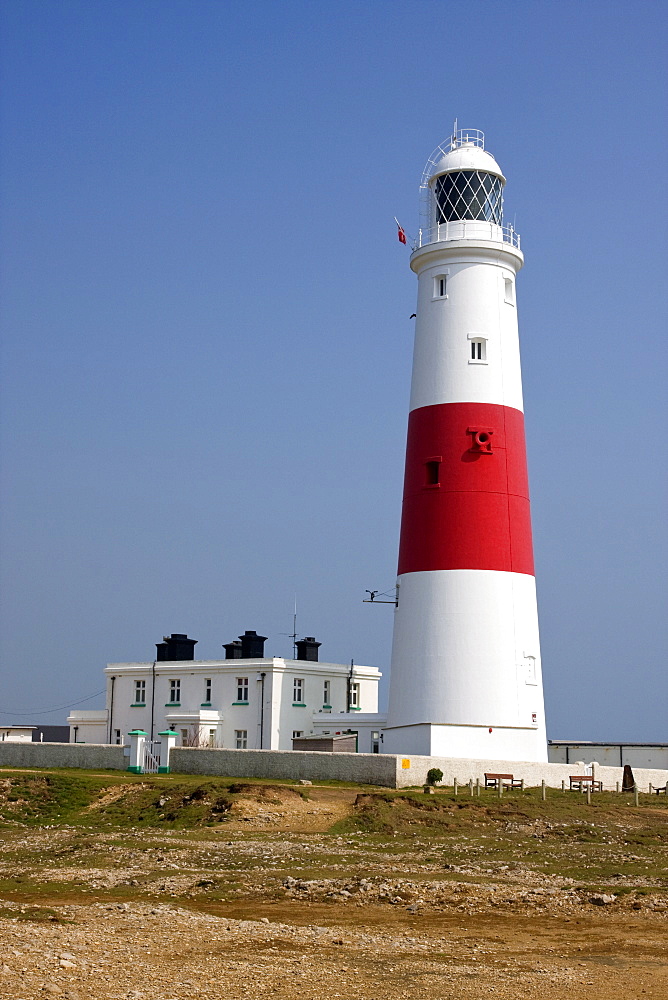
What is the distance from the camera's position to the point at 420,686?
36.8m

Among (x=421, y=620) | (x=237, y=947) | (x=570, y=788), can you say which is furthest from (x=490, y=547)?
(x=237, y=947)

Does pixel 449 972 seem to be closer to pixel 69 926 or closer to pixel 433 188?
pixel 69 926

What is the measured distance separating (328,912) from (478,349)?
22.0m

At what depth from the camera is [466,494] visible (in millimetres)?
36750

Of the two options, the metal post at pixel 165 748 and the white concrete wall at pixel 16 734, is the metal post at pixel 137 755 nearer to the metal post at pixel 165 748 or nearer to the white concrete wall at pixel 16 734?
the metal post at pixel 165 748

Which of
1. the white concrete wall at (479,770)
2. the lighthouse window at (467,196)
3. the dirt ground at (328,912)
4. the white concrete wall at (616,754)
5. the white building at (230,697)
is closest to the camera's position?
the dirt ground at (328,912)

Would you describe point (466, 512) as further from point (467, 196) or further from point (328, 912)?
point (328, 912)

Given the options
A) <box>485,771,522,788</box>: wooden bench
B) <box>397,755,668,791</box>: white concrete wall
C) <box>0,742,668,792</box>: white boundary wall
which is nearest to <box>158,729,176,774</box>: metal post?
<box>0,742,668,792</box>: white boundary wall

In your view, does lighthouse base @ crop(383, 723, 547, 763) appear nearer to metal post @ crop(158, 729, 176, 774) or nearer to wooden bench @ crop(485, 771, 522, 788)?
wooden bench @ crop(485, 771, 522, 788)

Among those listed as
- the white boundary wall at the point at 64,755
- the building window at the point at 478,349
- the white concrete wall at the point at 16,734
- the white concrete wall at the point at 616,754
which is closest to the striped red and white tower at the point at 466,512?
the building window at the point at 478,349

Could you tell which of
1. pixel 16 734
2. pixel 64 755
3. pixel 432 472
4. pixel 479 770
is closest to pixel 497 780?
pixel 479 770

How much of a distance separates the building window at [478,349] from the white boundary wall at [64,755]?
1669 centimetres

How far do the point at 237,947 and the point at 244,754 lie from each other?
19.7 m

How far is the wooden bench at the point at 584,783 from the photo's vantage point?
3569 centimetres
